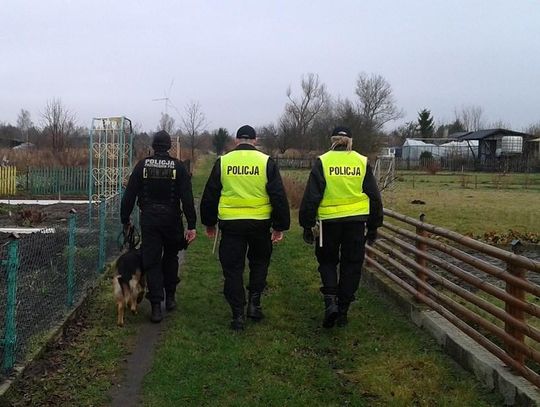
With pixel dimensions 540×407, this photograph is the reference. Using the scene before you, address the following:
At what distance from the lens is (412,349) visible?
541 cm

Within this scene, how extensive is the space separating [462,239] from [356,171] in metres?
1.21

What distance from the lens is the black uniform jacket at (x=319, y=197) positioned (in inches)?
235

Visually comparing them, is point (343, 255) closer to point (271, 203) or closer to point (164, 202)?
point (271, 203)

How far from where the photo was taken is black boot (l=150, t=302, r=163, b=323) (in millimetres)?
6355

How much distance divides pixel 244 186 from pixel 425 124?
89809 millimetres

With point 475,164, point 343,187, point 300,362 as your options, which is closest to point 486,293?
point 343,187

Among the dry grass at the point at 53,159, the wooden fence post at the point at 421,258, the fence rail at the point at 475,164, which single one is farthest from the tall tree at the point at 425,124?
the wooden fence post at the point at 421,258

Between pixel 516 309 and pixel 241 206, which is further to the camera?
pixel 241 206

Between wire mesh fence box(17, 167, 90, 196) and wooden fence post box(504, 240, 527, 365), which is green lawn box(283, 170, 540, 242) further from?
wire mesh fence box(17, 167, 90, 196)

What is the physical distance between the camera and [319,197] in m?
5.98

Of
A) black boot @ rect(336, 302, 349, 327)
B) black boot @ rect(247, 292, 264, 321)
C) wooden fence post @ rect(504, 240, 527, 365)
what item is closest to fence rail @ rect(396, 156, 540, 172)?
black boot @ rect(336, 302, 349, 327)

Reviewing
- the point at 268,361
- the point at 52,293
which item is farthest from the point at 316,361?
the point at 52,293

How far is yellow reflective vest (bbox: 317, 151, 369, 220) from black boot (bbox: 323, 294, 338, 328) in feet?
2.74

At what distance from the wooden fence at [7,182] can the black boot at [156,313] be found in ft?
64.3
